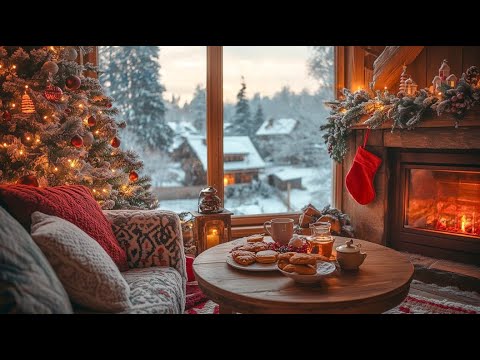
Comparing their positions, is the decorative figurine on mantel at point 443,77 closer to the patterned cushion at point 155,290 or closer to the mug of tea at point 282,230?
the mug of tea at point 282,230

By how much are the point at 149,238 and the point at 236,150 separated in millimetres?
2093

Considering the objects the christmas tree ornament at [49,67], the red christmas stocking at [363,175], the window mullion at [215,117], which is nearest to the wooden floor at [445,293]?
the red christmas stocking at [363,175]

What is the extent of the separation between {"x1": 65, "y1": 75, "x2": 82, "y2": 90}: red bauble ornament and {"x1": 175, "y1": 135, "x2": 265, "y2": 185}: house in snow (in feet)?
3.99

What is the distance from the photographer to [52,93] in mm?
2631

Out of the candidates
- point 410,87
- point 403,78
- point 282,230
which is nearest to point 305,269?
point 282,230

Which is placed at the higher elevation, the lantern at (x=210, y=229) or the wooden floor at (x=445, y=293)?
the lantern at (x=210, y=229)

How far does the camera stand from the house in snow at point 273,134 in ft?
13.2

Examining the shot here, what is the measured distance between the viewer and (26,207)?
1528 mm

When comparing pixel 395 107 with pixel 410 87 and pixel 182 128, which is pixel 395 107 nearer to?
pixel 410 87

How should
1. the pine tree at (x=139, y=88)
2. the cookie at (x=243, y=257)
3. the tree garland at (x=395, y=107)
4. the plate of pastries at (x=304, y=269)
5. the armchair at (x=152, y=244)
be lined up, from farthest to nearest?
the pine tree at (x=139, y=88) → the tree garland at (x=395, y=107) → the armchair at (x=152, y=244) → the cookie at (x=243, y=257) → the plate of pastries at (x=304, y=269)

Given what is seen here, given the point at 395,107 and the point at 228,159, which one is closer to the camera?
the point at 395,107

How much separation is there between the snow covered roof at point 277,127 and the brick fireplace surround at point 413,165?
25.1 inches
